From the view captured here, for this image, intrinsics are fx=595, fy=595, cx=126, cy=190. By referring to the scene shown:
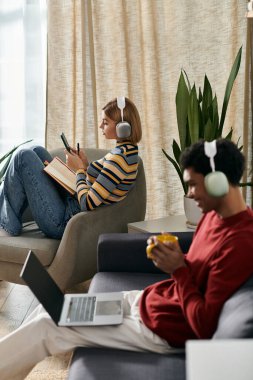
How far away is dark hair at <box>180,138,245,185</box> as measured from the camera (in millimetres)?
1551

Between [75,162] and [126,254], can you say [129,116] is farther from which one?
[126,254]

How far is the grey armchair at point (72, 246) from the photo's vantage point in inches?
106

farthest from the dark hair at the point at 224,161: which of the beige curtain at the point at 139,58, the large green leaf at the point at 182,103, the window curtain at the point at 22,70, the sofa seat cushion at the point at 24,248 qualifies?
the window curtain at the point at 22,70

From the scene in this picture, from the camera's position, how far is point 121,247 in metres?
2.35

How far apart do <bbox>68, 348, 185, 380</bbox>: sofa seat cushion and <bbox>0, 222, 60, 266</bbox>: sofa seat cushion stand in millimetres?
1051

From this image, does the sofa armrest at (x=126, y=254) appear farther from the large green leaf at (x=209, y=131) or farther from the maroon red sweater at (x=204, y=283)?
the large green leaf at (x=209, y=131)

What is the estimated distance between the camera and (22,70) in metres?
3.89

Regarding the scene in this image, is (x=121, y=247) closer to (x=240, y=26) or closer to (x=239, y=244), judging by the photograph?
(x=239, y=244)

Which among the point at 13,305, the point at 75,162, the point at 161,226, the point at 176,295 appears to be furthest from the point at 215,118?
the point at 176,295

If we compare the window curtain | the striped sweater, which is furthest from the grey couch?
the window curtain

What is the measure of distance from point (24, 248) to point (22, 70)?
156 centimetres

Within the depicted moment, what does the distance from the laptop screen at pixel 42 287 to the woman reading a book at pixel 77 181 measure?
92 centimetres

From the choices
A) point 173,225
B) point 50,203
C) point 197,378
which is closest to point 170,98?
point 173,225

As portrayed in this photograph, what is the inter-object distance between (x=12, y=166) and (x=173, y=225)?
0.87 m
